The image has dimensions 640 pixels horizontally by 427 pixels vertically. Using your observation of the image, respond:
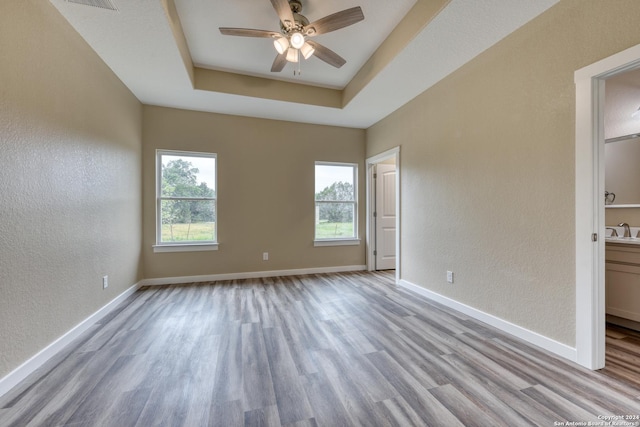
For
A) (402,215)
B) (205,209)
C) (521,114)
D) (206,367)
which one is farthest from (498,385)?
(205,209)

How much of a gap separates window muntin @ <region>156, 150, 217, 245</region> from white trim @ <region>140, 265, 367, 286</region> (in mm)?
575

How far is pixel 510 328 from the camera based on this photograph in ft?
7.62

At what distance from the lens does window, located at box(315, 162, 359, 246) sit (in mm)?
4852

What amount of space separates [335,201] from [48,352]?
4037 millimetres

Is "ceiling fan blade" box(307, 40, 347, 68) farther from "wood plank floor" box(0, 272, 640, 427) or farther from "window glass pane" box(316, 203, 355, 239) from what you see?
"wood plank floor" box(0, 272, 640, 427)

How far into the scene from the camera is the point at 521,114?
2.24m

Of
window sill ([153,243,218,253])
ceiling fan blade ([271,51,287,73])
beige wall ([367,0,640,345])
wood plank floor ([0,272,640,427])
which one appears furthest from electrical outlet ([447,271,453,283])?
window sill ([153,243,218,253])

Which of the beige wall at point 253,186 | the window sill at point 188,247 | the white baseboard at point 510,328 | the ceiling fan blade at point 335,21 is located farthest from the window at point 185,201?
the white baseboard at point 510,328

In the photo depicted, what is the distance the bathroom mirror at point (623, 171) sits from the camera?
2588 millimetres

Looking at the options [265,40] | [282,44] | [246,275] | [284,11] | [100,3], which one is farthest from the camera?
[246,275]

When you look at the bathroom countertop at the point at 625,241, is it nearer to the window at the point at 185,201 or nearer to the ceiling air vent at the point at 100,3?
the ceiling air vent at the point at 100,3

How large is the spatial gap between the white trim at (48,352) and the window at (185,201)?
52.5 inches


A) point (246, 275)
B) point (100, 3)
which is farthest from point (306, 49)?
point (246, 275)

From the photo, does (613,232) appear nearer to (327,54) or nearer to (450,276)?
(450,276)
